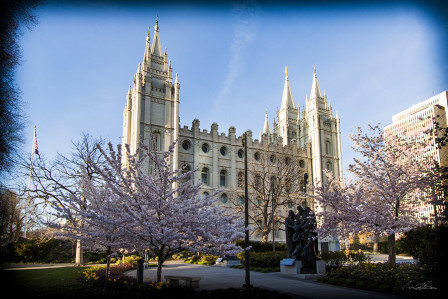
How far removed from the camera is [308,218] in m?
18.6

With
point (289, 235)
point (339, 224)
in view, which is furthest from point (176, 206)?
point (339, 224)

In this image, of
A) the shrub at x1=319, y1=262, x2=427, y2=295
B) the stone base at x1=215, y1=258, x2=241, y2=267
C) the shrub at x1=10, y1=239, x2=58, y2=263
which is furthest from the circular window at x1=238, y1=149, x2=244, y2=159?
the shrub at x1=319, y1=262, x2=427, y2=295

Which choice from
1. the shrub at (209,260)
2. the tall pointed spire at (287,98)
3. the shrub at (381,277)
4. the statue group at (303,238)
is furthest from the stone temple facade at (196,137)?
the shrub at (381,277)

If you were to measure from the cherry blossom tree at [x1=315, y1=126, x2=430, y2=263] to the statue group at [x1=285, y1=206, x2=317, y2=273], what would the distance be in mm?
645

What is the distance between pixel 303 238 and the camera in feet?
61.3

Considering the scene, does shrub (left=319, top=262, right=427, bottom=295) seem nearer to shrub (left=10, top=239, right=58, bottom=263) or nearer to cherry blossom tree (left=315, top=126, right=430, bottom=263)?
cherry blossom tree (left=315, top=126, right=430, bottom=263)

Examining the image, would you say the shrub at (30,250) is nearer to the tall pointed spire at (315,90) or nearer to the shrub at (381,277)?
the shrub at (381,277)

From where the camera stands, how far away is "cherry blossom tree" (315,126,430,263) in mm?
17344

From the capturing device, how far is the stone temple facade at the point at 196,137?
40.4 m

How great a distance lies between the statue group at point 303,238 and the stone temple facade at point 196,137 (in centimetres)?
1612

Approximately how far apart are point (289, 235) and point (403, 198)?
6.44 m

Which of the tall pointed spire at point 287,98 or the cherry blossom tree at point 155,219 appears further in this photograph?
the tall pointed spire at point 287,98

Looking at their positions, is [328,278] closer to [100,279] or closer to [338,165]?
[100,279]

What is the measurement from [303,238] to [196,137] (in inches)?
1064
